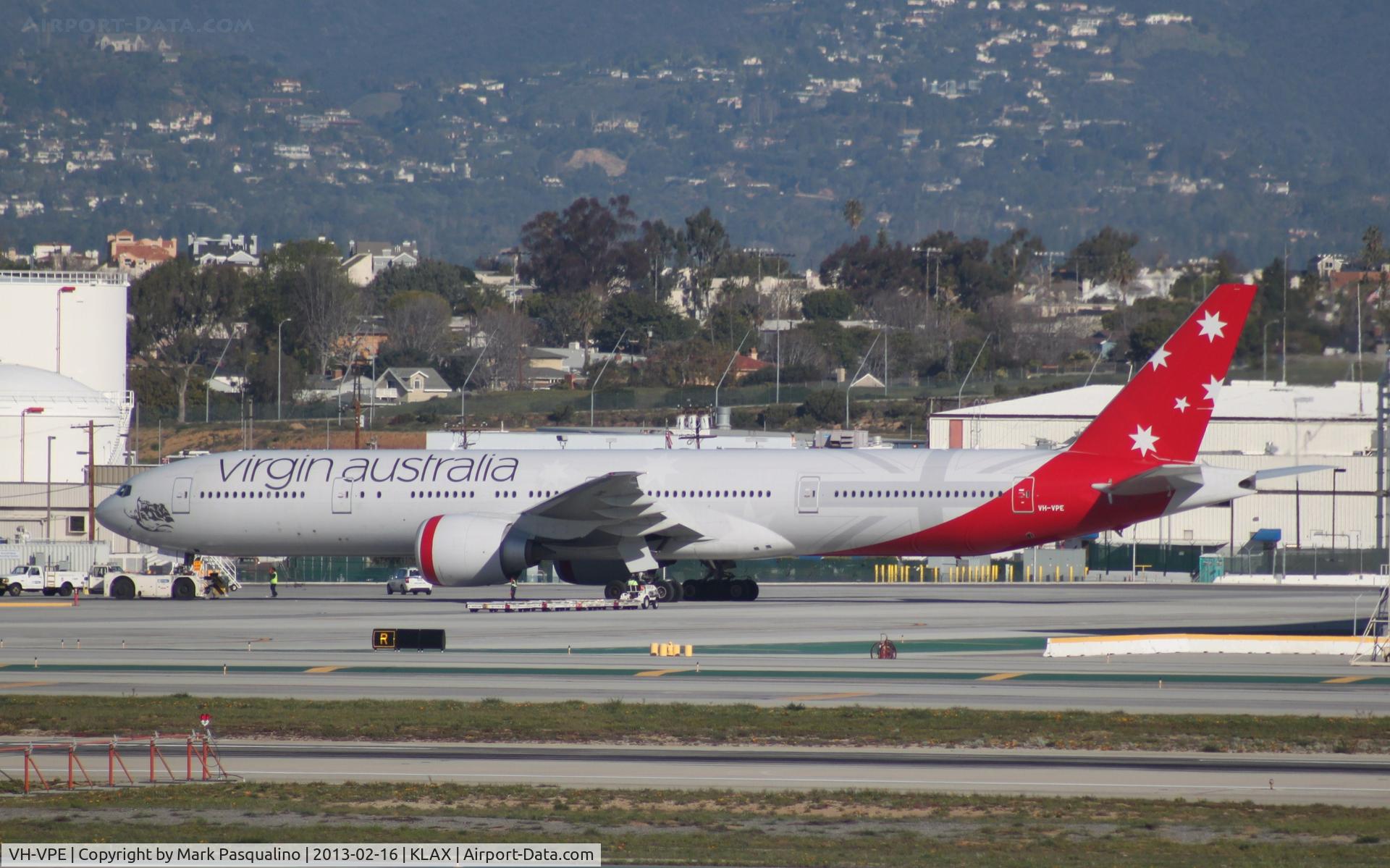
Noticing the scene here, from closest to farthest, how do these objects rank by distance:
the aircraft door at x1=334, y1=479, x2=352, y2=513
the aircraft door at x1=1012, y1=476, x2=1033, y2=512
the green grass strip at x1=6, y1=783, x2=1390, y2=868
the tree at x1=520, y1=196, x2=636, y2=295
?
the green grass strip at x1=6, y1=783, x2=1390, y2=868 → the aircraft door at x1=1012, y1=476, x2=1033, y2=512 → the aircraft door at x1=334, y1=479, x2=352, y2=513 → the tree at x1=520, y1=196, x2=636, y2=295

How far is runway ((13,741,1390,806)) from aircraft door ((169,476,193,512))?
24785mm

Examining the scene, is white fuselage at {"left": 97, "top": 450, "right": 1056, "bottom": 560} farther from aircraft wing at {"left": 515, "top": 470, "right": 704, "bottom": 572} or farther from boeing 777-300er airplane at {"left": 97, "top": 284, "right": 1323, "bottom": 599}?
aircraft wing at {"left": 515, "top": 470, "right": 704, "bottom": 572}

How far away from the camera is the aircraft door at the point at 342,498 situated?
4084 centimetres

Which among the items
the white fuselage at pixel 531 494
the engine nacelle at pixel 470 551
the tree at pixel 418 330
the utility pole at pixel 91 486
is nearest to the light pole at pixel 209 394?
the tree at pixel 418 330

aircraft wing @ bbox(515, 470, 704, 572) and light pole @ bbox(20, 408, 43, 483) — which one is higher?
light pole @ bbox(20, 408, 43, 483)

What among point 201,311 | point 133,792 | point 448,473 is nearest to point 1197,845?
point 133,792

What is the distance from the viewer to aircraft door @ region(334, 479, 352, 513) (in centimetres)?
4084

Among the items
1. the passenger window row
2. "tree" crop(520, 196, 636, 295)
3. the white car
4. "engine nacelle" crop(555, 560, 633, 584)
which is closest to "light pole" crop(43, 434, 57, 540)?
the white car

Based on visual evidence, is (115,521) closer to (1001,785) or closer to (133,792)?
(133,792)

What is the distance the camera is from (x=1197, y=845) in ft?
43.8

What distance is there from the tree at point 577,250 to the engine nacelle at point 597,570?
133070 mm

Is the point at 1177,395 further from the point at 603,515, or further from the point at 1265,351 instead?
the point at 603,515

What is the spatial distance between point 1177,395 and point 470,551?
15949 millimetres

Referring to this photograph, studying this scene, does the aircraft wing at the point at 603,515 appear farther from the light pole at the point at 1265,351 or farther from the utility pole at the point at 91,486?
the utility pole at the point at 91,486
